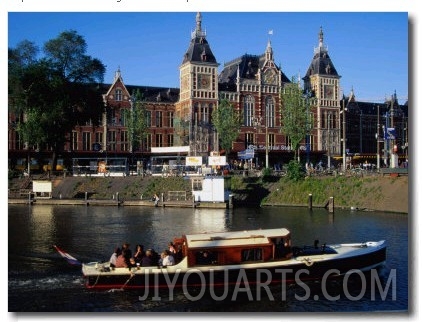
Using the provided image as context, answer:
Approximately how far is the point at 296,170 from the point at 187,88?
29.0 meters

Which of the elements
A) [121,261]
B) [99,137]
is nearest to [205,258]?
[121,261]

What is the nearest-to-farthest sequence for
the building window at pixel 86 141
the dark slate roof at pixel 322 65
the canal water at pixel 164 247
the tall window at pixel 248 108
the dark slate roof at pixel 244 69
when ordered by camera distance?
the canal water at pixel 164 247, the building window at pixel 86 141, the tall window at pixel 248 108, the dark slate roof at pixel 244 69, the dark slate roof at pixel 322 65

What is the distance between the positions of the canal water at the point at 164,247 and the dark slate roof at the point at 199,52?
3306 cm

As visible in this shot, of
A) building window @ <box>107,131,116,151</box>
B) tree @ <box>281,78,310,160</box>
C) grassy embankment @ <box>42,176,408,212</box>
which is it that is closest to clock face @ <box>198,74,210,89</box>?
building window @ <box>107,131,116,151</box>

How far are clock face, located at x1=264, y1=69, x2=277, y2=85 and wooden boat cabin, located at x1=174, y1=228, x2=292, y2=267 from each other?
66040 millimetres

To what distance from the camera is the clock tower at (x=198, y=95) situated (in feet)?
253

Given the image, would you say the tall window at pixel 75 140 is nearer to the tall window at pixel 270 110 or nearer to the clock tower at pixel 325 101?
the tall window at pixel 270 110

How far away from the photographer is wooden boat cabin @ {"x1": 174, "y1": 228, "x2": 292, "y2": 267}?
21.8 m

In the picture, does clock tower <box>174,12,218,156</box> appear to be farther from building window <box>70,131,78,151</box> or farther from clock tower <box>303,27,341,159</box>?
clock tower <box>303,27,341,159</box>

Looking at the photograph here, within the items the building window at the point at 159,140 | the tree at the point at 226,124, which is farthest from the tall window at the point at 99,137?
the tree at the point at 226,124

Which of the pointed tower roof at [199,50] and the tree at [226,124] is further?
the pointed tower roof at [199,50]

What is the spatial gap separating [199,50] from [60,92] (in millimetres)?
27114

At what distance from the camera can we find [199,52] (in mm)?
80062
